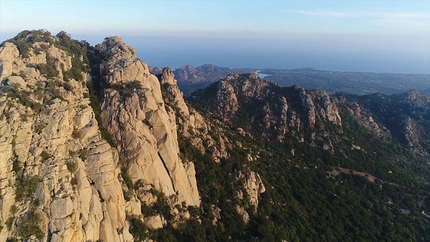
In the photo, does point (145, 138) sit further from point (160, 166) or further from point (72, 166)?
point (72, 166)

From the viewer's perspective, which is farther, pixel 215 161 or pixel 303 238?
pixel 215 161

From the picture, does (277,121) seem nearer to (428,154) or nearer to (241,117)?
(241,117)

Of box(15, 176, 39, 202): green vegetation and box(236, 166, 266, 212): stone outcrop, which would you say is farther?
box(236, 166, 266, 212): stone outcrop

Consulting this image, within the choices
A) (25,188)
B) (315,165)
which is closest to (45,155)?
(25,188)

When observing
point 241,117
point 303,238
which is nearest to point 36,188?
point 303,238

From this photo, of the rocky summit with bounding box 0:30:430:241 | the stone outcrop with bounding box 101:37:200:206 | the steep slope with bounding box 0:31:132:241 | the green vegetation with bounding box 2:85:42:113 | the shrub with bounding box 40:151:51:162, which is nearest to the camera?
the steep slope with bounding box 0:31:132:241

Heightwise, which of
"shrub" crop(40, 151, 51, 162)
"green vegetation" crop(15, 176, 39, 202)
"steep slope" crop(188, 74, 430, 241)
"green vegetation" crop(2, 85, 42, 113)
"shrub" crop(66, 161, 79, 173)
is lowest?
"steep slope" crop(188, 74, 430, 241)

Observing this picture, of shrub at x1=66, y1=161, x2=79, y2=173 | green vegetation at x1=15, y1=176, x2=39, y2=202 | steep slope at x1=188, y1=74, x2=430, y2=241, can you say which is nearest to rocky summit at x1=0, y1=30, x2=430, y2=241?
green vegetation at x1=15, y1=176, x2=39, y2=202

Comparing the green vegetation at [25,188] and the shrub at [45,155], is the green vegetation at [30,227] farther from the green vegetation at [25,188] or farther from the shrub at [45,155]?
the shrub at [45,155]

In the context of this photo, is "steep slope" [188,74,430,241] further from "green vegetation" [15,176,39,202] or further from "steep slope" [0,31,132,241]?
"green vegetation" [15,176,39,202]
